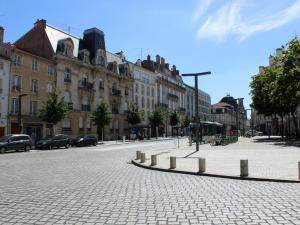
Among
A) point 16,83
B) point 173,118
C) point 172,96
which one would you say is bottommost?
point 173,118

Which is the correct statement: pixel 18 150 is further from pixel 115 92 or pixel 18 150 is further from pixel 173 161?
pixel 115 92

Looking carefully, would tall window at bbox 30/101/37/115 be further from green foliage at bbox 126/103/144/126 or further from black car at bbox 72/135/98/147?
green foliage at bbox 126/103/144/126

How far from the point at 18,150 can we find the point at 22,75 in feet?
40.8

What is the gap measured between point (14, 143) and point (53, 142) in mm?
5626

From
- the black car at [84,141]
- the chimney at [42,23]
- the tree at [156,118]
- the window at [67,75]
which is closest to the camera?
the black car at [84,141]

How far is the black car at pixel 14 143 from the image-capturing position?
30219 mm

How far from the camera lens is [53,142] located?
36562 mm

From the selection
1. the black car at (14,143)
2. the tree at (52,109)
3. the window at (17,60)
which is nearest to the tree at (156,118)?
the tree at (52,109)

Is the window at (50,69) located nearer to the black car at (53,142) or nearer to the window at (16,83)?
the window at (16,83)

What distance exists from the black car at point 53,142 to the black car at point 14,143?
8.73ft

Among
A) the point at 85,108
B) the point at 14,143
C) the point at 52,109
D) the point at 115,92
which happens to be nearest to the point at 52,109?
the point at 52,109

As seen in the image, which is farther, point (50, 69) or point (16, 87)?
point (50, 69)

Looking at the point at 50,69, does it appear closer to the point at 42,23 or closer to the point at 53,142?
the point at 42,23

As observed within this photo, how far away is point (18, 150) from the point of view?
32812 mm
